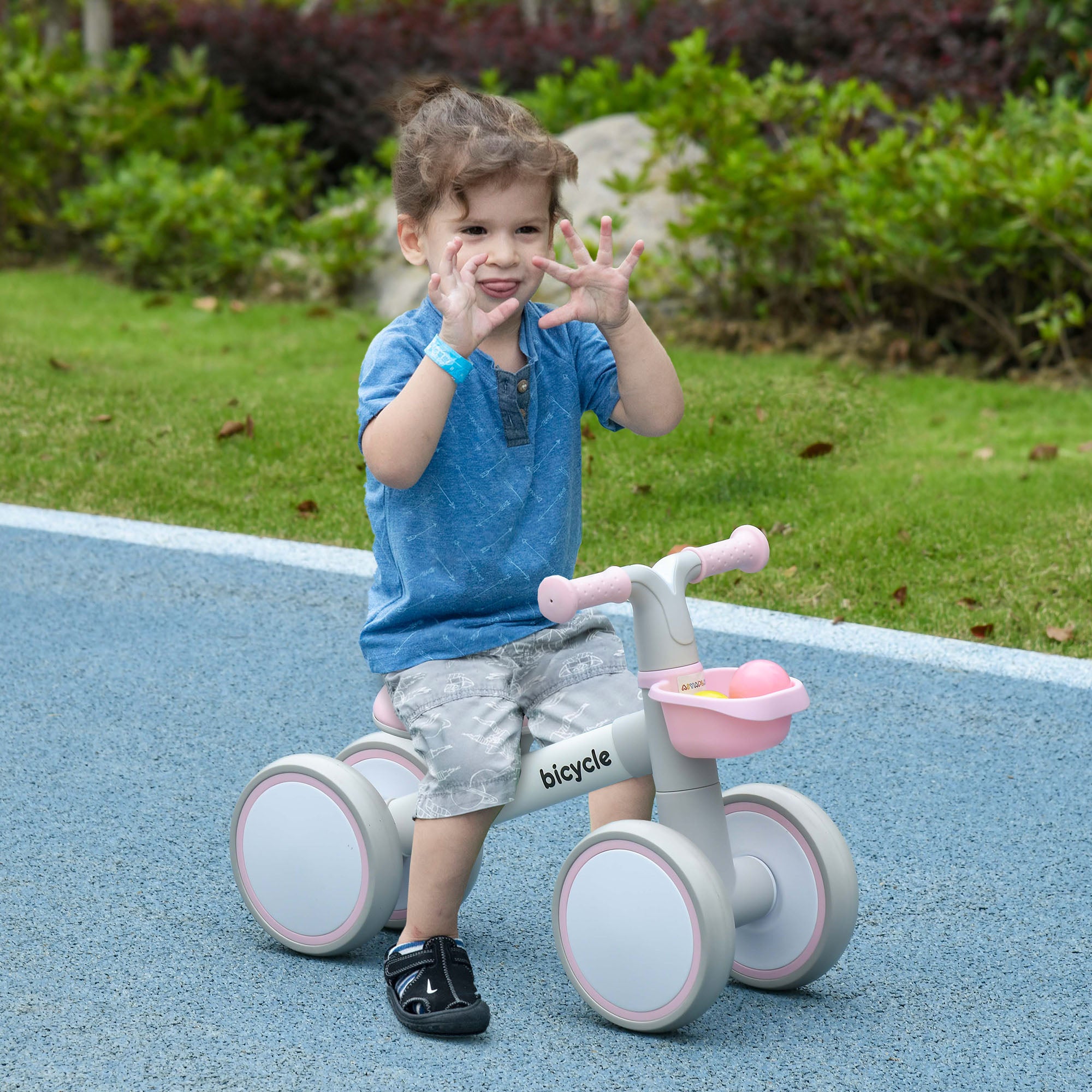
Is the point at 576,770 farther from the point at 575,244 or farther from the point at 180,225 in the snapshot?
the point at 180,225

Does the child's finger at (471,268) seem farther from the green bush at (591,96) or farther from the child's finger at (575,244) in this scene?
the green bush at (591,96)

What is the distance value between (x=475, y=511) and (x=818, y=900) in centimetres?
80

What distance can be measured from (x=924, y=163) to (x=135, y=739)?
461 cm

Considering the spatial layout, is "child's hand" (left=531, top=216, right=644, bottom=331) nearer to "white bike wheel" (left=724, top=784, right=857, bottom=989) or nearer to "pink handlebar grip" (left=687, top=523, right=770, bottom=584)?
"pink handlebar grip" (left=687, top=523, right=770, bottom=584)

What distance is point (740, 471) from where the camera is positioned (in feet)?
17.6

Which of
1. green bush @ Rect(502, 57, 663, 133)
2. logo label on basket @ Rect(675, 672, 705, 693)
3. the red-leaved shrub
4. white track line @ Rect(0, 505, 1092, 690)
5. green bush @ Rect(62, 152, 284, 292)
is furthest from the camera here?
green bush @ Rect(502, 57, 663, 133)

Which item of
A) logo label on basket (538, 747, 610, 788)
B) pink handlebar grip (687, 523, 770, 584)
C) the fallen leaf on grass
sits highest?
pink handlebar grip (687, 523, 770, 584)

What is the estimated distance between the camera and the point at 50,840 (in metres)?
2.92

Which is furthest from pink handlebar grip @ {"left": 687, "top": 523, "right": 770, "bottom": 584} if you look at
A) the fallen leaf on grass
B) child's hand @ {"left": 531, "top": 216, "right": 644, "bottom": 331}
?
the fallen leaf on grass

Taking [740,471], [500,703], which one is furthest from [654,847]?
[740,471]

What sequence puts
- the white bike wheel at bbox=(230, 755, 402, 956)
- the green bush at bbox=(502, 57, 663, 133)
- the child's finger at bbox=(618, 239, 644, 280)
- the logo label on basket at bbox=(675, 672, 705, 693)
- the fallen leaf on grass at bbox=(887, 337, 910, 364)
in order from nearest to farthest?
the logo label on basket at bbox=(675, 672, 705, 693), the child's finger at bbox=(618, 239, 644, 280), the white bike wheel at bbox=(230, 755, 402, 956), the fallen leaf on grass at bbox=(887, 337, 910, 364), the green bush at bbox=(502, 57, 663, 133)

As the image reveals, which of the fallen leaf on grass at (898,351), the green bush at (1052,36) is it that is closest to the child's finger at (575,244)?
the fallen leaf on grass at (898,351)

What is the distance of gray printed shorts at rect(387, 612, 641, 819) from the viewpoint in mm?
2363

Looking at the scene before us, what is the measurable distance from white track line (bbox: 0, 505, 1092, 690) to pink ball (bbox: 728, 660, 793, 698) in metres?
1.86
